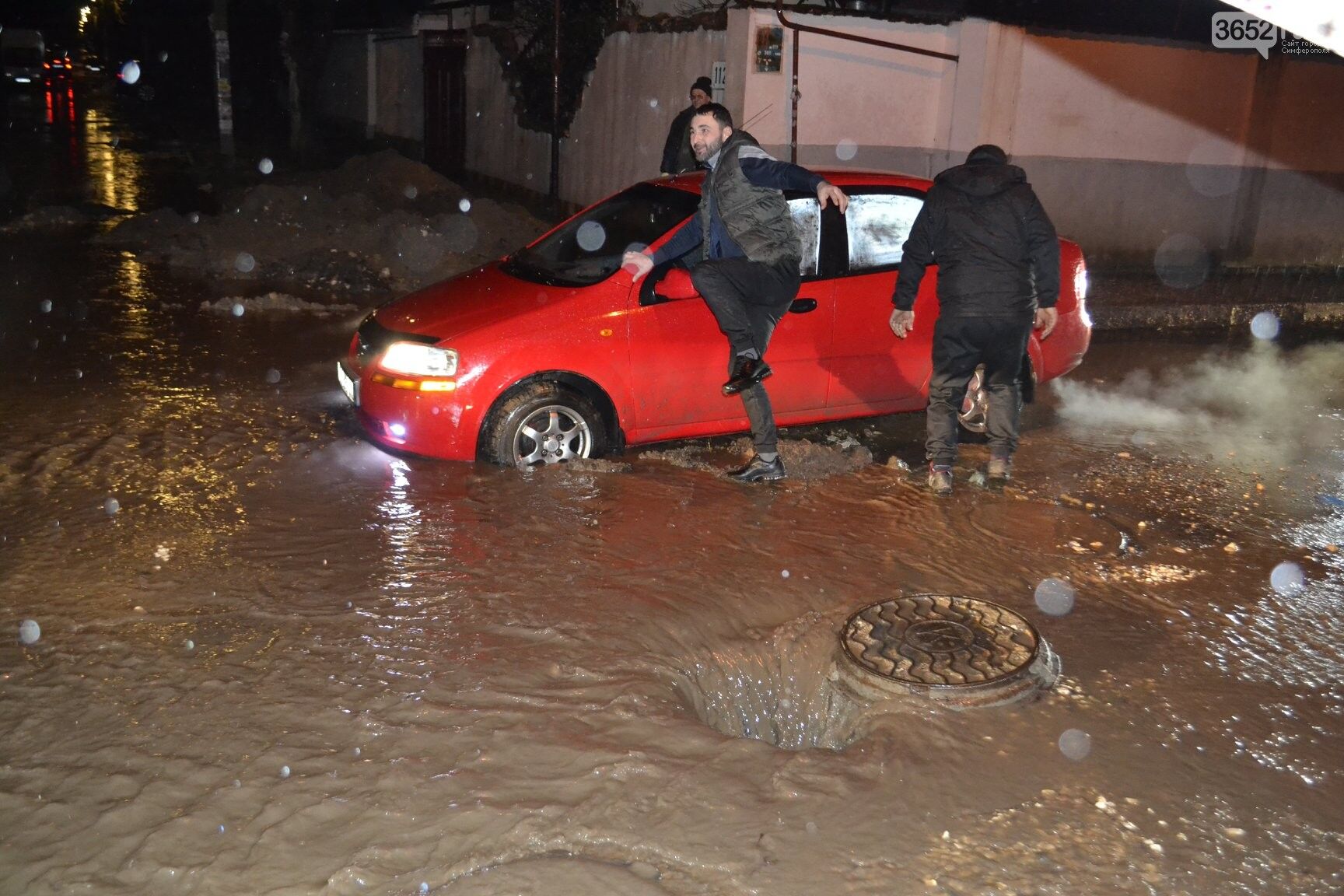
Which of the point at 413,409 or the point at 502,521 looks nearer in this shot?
the point at 502,521

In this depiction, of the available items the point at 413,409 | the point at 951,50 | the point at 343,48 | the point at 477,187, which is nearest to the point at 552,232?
the point at 413,409

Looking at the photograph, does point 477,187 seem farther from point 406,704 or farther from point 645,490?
point 406,704

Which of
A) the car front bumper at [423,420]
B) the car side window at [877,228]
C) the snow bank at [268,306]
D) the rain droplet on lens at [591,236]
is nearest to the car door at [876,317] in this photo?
the car side window at [877,228]

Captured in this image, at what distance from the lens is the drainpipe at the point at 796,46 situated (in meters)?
11.7

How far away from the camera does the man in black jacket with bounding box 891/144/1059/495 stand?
18.6ft

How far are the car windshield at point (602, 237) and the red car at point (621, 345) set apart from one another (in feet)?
0.04

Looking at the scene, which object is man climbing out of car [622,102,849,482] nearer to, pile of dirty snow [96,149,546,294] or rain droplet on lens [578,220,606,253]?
rain droplet on lens [578,220,606,253]

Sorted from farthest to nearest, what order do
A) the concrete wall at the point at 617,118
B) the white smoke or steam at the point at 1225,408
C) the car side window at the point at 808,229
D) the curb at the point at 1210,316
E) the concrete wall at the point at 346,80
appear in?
1. the concrete wall at the point at 346,80
2. the concrete wall at the point at 617,118
3. the curb at the point at 1210,316
4. the white smoke or steam at the point at 1225,408
5. the car side window at the point at 808,229

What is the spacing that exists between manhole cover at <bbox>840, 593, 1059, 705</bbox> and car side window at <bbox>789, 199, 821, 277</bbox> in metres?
2.36

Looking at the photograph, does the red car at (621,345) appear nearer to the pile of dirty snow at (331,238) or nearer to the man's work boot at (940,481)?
the man's work boot at (940,481)

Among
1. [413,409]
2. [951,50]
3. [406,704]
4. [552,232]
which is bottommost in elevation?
[406,704]

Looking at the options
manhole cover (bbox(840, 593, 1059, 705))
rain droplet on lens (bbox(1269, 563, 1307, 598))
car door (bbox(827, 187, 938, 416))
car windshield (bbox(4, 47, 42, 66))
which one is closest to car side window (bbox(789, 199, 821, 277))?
car door (bbox(827, 187, 938, 416))

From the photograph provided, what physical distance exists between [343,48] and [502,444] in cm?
2957

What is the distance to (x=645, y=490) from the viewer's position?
5.94m
